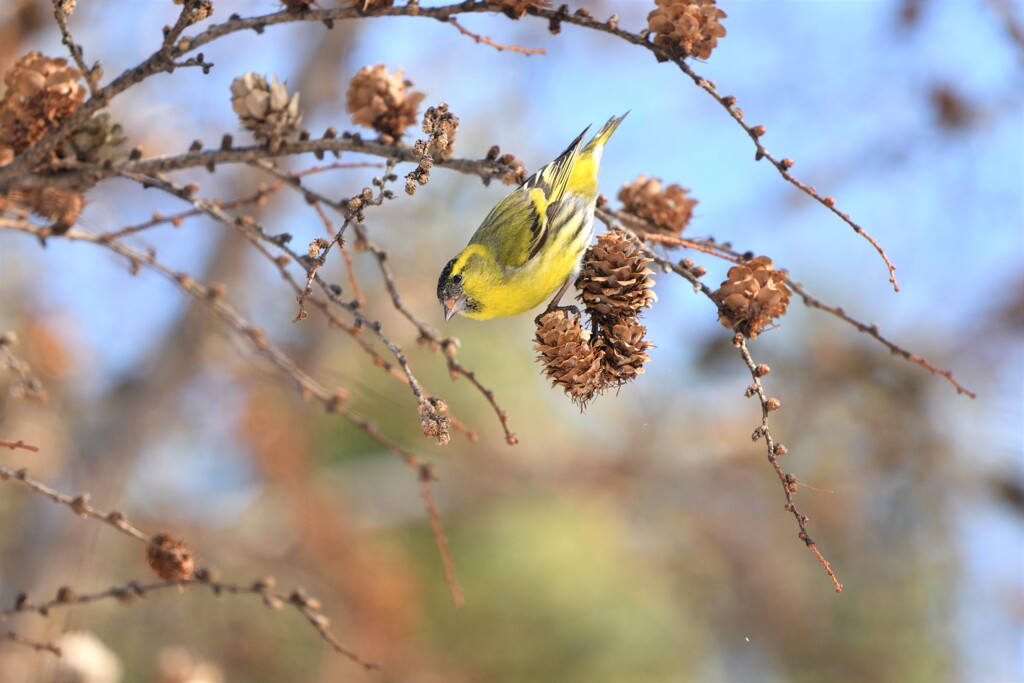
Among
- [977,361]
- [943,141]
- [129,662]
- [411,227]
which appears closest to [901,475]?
[977,361]

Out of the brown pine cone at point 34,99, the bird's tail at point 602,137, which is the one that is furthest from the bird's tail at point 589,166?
the brown pine cone at point 34,99

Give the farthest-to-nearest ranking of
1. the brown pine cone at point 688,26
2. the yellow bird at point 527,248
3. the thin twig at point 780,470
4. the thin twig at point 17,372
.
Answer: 1. the yellow bird at point 527,248
2. the thin twig at point 17,372
3. the brown pine cone at point 688,26
4. the thin twig at point 780,470

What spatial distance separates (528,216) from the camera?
8.13 ft

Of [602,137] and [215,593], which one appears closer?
[215,593]

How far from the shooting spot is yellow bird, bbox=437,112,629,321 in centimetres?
228

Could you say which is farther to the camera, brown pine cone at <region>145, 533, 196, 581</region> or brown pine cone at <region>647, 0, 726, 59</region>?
brown pine cone at <region>145, 533, 196, 581</region>

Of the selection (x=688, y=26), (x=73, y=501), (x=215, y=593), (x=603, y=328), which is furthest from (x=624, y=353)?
(x=73, y=501)

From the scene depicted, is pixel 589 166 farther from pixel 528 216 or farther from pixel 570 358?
pixel 570 358

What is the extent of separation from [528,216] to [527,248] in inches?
6.8

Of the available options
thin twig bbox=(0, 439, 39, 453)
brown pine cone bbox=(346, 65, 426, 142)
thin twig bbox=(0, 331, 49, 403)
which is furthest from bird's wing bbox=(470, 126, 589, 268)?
thin twig bbox=(0, 439, 39, 453)

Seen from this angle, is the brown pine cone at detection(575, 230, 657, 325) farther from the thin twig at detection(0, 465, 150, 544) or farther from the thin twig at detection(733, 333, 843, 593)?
the thin twig at detection(0, 465, 150, 544)

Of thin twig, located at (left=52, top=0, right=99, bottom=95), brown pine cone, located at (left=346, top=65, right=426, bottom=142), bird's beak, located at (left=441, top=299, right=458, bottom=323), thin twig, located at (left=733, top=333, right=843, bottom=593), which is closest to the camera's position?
thin twig, located at (left=733, top=333, right=843, bottom=593)

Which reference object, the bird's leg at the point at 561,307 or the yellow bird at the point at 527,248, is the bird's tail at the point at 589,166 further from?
the bird's leg at the point at 561,307

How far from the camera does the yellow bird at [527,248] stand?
7.48ft
